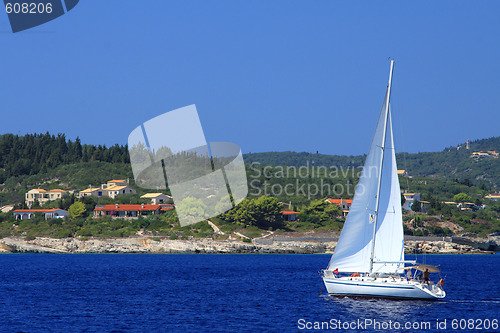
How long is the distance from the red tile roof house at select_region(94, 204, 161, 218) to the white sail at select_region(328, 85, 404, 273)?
8271cm

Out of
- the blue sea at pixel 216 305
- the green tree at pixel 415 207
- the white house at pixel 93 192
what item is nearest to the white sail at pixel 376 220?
the blue sea at pixel 216 305

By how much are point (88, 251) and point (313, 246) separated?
3685cm

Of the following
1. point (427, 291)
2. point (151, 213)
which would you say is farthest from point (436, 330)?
point (151, 213)

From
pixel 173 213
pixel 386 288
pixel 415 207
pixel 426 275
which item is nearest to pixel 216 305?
pixel 386 288

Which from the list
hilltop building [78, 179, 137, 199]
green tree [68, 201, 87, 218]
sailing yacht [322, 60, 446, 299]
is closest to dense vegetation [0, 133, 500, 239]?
green tree [68, 201, 87, 218]

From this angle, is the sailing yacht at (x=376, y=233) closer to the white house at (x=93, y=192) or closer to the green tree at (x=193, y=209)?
the green tree at (x=193, y=209)

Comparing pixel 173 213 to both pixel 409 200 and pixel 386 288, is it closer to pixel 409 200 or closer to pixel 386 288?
pixel 409 200

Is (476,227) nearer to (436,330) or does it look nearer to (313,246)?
(313,246)

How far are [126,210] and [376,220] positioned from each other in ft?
287

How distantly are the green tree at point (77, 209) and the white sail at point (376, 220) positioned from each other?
86649 mm

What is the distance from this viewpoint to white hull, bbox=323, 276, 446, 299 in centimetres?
3802

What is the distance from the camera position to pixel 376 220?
39.8 m

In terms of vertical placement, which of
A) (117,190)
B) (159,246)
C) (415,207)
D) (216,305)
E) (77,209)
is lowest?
(159,246)

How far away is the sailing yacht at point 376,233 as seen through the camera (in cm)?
3944
